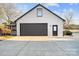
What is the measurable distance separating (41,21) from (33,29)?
5.42 feet

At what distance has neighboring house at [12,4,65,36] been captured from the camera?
74.2 feet

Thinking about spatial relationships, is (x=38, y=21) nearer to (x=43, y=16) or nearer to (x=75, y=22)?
(x=43, y=16)

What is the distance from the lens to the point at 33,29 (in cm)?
2195

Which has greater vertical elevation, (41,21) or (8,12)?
(8,12)

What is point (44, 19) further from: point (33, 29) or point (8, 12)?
point (8, 12)

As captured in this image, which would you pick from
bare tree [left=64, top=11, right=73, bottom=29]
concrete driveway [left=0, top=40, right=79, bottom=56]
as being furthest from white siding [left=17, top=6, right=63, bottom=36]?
concrete driveway [left=0, top=40, right=79, bottom=56]

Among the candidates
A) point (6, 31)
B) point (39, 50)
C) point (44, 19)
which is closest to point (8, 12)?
point (6, 31)

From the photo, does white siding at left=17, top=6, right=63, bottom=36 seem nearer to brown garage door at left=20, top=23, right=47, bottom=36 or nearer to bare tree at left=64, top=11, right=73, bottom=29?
brown garage door at left=20, top=23, right=47, bottom=36

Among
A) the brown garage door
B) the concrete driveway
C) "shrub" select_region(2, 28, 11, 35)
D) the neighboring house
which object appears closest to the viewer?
the concrete driveway

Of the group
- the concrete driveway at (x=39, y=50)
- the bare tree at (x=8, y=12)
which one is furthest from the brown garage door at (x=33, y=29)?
the concrete driveway at (x=39, y=50)

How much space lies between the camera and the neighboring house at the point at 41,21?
74.2 ft

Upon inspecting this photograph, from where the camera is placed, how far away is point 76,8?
22.4m

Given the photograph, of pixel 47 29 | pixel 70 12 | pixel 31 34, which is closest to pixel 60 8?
pixel 70 12

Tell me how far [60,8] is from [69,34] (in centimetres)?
277
